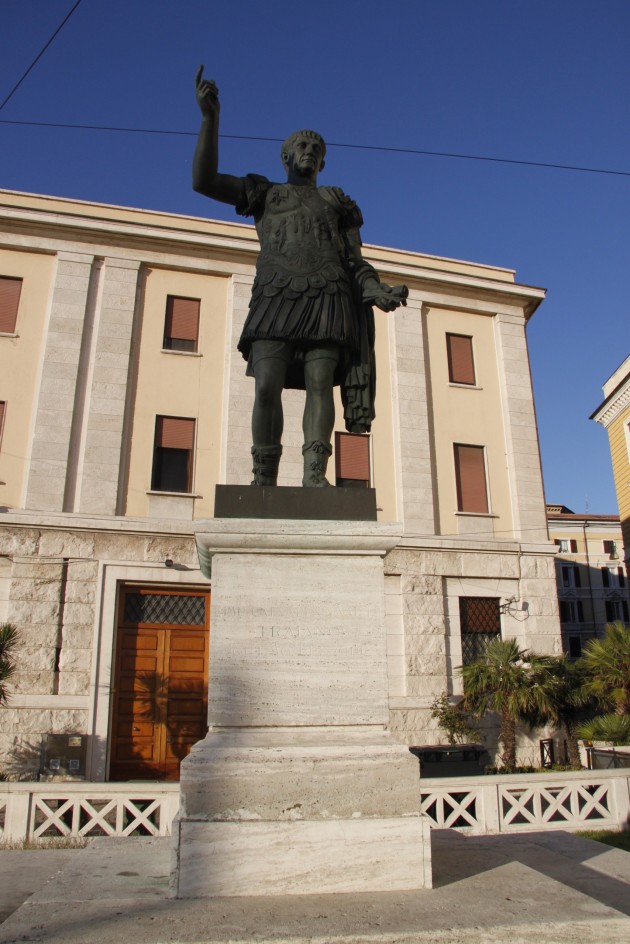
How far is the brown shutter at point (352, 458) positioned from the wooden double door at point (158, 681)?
451 centimetres

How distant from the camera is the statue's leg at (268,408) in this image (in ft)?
14.8

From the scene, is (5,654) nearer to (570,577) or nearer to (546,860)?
(546,860)

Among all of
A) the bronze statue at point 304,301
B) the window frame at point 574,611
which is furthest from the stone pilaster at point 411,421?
the window frame at point 574,611

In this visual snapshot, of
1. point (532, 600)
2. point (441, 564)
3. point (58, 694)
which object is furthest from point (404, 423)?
point (58, 694)

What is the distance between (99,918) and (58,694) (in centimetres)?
1221

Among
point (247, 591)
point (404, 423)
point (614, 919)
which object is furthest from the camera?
point (404, 423)

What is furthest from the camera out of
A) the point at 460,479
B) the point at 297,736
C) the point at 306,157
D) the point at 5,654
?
the point at 460,479

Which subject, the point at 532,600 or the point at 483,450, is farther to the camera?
the point at 483,450

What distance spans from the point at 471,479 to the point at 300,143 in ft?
46.3

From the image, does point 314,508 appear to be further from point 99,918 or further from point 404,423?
point 404,423

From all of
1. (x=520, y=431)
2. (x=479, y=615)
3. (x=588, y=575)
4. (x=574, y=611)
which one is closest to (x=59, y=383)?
(x=479, y=615)

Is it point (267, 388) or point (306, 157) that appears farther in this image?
point (306, 157)

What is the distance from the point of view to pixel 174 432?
16.9 m

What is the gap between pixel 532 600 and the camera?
56.4 ft
